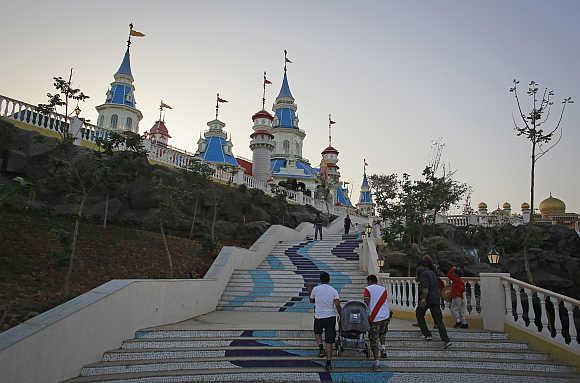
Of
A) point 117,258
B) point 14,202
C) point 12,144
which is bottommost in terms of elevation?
point 117,258

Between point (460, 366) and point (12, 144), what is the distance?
1545cm

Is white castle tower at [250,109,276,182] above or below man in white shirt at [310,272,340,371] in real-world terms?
above

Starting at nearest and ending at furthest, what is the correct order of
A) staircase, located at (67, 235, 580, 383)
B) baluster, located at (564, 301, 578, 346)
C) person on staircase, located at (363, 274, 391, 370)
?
staircase, located at (67, 235, 580, 383) < baluster, located at (564, 301, 578, 346) < person on staircase, located at (363, 274, 391, 370)

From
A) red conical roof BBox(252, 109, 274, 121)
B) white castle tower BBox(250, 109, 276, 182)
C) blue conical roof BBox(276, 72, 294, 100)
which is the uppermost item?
blue conical roof BBox(276, 72, 294, 100)

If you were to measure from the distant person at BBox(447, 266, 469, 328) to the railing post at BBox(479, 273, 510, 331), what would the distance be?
1.23 ft

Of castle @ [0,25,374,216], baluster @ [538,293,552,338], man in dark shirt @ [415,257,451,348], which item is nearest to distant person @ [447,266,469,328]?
man in dark shirt @ [415,257,451,348]

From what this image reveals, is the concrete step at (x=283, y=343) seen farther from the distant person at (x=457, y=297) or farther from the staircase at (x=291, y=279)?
the staircase at (x=291, y=279)

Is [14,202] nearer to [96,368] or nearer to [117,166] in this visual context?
[117,166]

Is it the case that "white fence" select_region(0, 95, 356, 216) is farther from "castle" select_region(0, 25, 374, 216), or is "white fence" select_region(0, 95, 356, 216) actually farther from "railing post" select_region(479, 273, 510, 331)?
"railing post" select_region(479, 273, 510, 331)

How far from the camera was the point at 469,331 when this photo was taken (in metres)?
7.52

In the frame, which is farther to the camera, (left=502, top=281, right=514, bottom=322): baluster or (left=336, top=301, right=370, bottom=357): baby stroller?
(left=502, top=281, right=514, bottom=322): baluster

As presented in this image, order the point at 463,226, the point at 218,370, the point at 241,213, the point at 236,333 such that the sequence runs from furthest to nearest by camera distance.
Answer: the point at 463,226 < the point at 241,213 < the point at 236,333 < the point at 218,370

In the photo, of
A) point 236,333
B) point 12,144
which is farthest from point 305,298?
point 12,144

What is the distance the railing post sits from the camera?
25.0 feet
